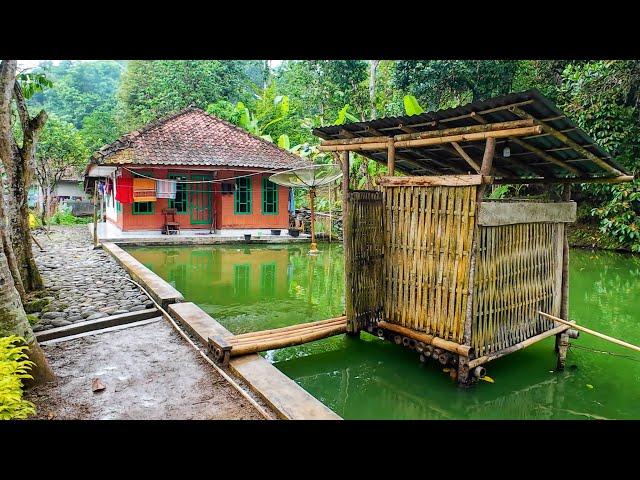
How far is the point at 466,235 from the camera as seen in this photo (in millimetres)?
4582

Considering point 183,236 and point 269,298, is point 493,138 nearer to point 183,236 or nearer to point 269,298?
point 269,298

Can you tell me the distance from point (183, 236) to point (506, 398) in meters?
13.2

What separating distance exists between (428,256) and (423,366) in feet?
4.29

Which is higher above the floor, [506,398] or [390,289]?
→ [390,289]

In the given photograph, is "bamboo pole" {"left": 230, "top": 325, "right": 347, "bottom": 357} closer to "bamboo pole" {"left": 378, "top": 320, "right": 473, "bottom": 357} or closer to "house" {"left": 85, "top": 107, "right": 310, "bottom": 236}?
"bamboo pole" {"left": 378, "top": 320, "right": 473, "bottom": 357}

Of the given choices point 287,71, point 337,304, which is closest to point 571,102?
point 337,304

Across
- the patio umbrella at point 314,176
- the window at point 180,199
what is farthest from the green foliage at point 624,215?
the window at point 180,199

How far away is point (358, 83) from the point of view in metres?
21.1

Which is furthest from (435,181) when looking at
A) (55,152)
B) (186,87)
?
(186,87)

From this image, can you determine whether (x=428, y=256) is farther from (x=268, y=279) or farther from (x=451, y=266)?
(x=268, y=279)

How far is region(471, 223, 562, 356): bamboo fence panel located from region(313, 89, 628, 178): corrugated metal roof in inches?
33.0

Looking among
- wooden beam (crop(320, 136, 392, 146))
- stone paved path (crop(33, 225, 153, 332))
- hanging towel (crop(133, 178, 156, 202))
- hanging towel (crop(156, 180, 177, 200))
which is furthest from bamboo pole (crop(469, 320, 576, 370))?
hanging towel (crop(133, 178, 156, 202))

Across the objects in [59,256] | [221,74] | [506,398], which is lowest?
[506,398]

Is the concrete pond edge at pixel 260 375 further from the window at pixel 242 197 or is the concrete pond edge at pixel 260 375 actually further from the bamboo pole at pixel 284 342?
the window at pixel 242 197
